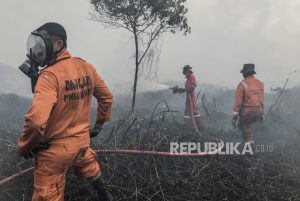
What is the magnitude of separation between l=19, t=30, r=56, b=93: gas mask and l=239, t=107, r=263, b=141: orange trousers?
490 centimetres

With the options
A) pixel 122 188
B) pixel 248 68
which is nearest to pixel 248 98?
pixel 248 68

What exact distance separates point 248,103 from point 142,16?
3.03 meters

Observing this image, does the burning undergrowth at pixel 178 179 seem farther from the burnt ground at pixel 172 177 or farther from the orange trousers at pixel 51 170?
the orange trousers at pixel 51 170

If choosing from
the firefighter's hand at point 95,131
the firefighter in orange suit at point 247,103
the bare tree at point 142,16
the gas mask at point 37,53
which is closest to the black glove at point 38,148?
the gas mask at point 37,53

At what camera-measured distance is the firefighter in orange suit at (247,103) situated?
754 centimetres

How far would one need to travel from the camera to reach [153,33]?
9.15 metres

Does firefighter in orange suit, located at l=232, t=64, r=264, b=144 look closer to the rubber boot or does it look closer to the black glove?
the rubber boot

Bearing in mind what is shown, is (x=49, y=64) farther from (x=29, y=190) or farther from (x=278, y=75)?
(x=278, y=75)

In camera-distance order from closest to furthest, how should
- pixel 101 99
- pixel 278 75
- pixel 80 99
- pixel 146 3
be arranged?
pixel 80 99, pixel 101 99, pixel 146 3, pixel 278 75

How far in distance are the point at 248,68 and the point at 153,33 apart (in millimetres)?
2446

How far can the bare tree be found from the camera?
8.73 meters

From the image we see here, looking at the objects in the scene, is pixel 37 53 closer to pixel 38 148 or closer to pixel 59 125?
pixel 59 125

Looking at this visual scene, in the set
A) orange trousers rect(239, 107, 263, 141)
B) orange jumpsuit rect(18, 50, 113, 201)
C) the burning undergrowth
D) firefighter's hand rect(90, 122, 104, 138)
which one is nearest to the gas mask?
orange jumpsuit rect(18, 50, 113, 201)

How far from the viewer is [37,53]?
3.48m
